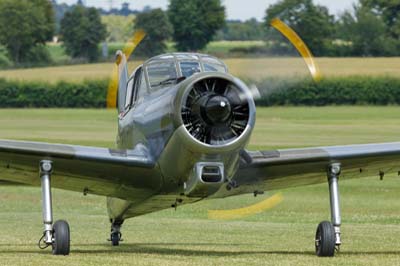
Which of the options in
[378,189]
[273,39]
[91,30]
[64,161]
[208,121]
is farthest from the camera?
[91,30]

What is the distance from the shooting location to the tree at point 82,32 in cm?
9769

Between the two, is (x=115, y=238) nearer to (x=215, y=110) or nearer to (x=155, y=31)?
(x=215, y=110)

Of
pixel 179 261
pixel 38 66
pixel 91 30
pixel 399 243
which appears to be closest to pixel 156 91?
pixel 179 261

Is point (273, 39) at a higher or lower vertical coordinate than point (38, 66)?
higher

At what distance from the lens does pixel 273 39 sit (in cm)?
1959

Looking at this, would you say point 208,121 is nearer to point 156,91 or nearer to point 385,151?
point 156,91

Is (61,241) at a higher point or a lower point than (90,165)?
lower

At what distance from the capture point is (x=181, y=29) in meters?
79.1

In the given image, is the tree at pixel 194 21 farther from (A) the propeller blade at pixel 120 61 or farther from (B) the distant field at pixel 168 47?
(A) the propeller blade at pixel 120 61

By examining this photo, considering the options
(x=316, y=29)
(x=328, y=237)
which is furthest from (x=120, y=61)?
(x=316, y=29)

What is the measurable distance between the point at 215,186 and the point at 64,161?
2.52m

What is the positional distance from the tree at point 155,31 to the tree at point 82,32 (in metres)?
9.97

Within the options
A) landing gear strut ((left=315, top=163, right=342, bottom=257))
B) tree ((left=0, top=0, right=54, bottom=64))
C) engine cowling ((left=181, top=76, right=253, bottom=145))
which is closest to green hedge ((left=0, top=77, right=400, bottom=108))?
tree ((left=0, top=0, right=54, bottom=64))

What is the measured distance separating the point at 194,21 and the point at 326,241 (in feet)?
216
